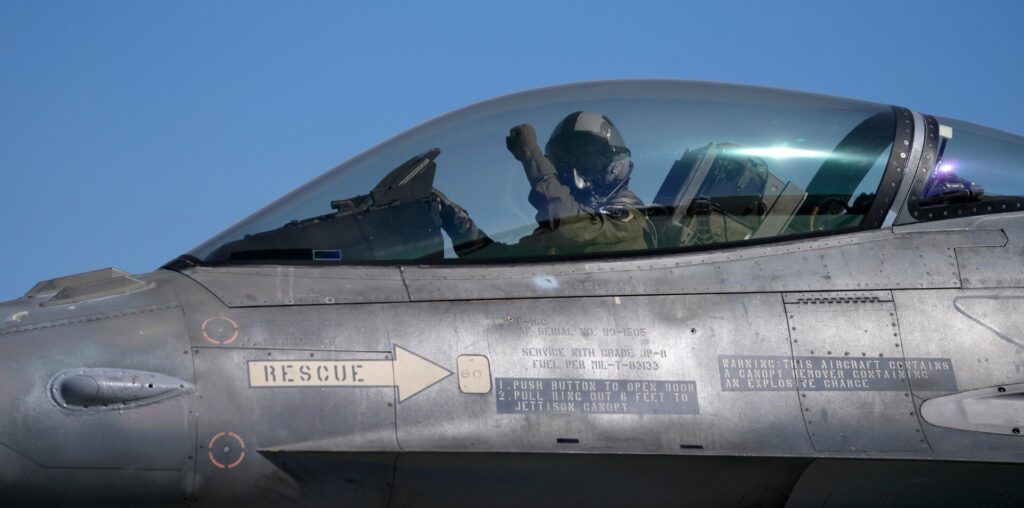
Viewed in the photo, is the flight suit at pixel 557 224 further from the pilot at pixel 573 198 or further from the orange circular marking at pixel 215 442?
the orange circular marking at pixel 215 442

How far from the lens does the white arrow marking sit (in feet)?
16.4

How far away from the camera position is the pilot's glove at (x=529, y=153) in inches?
240

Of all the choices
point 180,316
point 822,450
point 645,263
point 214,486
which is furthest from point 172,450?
point 822,450

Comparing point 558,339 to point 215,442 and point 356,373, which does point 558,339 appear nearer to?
point 356,373

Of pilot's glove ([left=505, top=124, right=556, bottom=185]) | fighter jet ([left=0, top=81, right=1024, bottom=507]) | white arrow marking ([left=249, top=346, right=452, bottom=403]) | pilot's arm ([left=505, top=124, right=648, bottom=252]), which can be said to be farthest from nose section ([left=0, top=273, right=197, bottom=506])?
Answer: pilot's glove ([left=505, top=124, right=556, bottom=185])

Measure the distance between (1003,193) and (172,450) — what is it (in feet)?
15.1

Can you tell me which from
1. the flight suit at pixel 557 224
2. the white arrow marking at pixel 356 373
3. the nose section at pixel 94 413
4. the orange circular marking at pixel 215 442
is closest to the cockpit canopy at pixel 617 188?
the flight suit at pixel 557 224

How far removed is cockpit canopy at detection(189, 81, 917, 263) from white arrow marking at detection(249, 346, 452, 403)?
0.65m

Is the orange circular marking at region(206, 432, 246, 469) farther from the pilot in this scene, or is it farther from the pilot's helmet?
the pilot's helmet

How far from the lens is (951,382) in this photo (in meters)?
5.44

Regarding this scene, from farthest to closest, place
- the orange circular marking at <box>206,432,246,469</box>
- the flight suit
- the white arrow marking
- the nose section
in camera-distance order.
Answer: the flight suit < the white arrow marking < the orange circular marking at <box>206,432,246,469</box> < the nose section

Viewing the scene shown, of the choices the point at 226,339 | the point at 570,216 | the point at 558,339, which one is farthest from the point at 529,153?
the point at 226,339

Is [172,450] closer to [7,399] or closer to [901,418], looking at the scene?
[7,399]

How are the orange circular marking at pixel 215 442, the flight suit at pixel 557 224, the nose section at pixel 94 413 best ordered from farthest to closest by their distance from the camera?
the flight suit at pixel 557 224 → the orange circular marking at pixel 215 442 → the nose section at pixel 94 413
